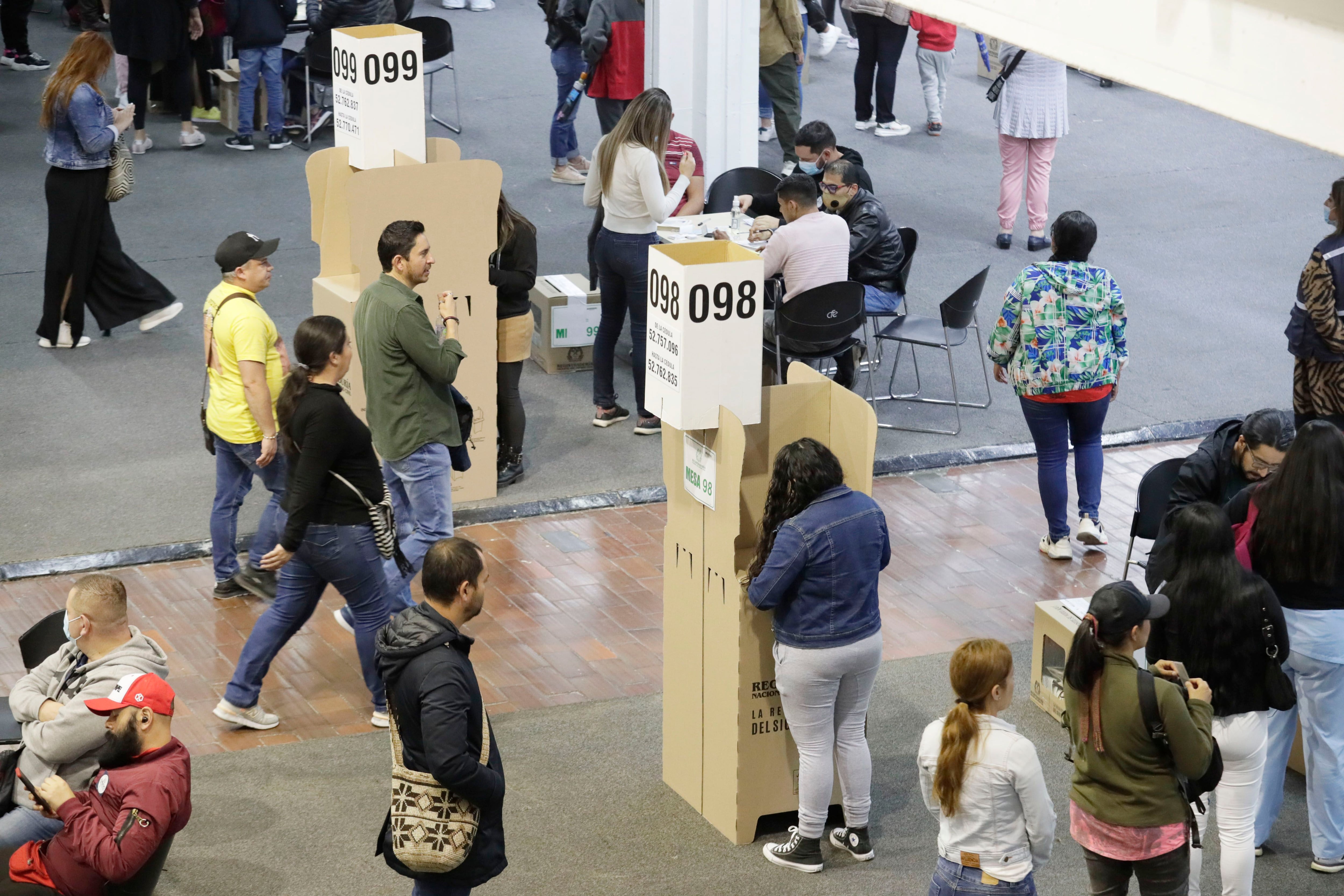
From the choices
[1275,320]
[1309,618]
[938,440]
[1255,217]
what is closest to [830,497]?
[1309,618]

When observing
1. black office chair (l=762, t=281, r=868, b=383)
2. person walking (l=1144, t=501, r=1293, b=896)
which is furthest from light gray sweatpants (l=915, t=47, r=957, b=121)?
person walking (l=1144, t=501, r=1293, b=896)

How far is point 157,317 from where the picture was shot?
9633 mm

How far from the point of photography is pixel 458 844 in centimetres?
396

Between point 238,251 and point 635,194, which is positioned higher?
point 238,251

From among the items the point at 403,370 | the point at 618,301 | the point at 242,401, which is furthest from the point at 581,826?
the point at 618,301

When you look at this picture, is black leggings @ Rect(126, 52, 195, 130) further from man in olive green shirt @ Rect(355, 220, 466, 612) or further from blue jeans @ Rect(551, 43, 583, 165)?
man in olive green shirt @ Rect(355, 220, 466, 612)

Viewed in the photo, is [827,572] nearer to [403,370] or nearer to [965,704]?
[965,704]

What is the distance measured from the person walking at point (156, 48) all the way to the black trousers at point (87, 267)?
3378 millimetres

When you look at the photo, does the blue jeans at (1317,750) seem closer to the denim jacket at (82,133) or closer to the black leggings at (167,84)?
the denim jacket at (82,133)

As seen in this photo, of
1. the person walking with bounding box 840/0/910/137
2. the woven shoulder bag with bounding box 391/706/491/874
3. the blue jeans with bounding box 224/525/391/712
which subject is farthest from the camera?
the person walking with bounding box 840/0/910/137

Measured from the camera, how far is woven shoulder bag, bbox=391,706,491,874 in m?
3.94

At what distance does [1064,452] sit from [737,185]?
3.62 metres

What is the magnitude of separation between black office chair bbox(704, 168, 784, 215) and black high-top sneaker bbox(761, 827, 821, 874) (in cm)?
569

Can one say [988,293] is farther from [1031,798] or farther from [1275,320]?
[1031,798]
